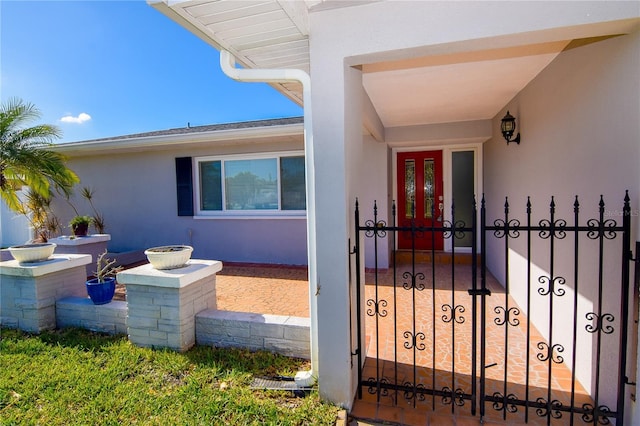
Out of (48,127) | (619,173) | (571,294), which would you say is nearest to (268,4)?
(619,173)

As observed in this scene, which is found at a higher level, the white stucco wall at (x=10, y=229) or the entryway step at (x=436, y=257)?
the white stucco wall at (x=10, y=229)

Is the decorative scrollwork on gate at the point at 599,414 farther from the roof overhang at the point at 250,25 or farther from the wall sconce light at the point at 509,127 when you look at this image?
the roof overhang at the point at 250,25

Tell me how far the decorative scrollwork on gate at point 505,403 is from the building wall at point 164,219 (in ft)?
17.0

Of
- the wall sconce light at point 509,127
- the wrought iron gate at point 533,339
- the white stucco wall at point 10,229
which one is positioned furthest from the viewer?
the white stucco wall at point 10,229

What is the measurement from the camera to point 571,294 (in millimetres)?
2977

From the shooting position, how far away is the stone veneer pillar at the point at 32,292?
159 inches

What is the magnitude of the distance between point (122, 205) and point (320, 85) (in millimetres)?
8516

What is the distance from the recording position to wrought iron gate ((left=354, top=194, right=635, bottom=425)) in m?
2.26

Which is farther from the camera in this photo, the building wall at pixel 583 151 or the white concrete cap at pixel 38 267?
the white concrete cap at pixel 38 267

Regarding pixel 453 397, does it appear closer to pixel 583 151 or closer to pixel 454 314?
pixel 454 314

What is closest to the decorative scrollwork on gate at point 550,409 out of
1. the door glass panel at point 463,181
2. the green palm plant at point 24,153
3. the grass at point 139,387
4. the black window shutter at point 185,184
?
the grass at point 139,387

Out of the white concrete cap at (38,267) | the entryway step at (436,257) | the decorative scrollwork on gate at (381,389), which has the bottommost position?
the decorative scrollwork on gate at (381,389)

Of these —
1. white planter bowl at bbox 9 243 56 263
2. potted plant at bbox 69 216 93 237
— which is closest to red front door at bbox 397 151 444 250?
white planter bowl at bbox 9 243 56 263

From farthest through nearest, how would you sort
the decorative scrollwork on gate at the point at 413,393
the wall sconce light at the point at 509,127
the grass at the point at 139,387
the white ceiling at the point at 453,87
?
1. the wall sconce light at the point at 509,127
2. the white ceiling at the point at 453,87
3. the decorative scrollwork on gate at the point at 413,393
4. the grass at the point at 139,387
